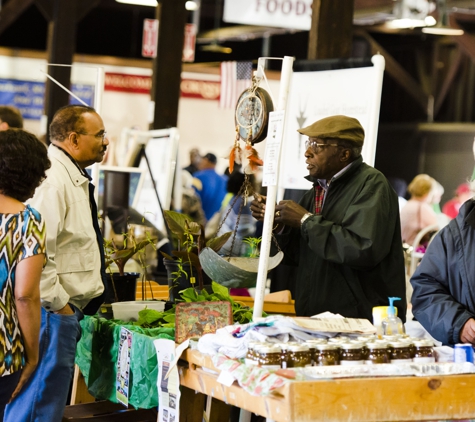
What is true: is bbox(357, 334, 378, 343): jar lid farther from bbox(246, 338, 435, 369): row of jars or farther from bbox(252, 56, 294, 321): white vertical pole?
bbox(252, 56, 294, 321): white vertical pole

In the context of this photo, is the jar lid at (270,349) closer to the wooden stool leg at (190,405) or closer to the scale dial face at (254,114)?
the wooden stool leg at (190,405)

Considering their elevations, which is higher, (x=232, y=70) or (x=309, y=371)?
(x=232, y=70)

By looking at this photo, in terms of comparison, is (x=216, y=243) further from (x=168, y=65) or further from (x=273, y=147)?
(x=168, y=65)

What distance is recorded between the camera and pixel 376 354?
2773 mm

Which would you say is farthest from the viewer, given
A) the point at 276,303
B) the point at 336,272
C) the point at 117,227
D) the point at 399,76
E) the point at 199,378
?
the point at 399,76

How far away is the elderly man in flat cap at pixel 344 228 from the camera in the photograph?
369cm

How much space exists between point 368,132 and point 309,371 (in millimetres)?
2244

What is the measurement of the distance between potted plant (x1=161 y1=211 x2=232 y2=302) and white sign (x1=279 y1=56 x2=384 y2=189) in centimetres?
112

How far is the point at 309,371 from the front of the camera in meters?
2.61


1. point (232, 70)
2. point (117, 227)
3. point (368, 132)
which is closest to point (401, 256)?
point (368, 132)

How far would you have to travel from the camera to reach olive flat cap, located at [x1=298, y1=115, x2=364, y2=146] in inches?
150

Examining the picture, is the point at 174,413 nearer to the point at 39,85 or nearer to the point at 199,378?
the point at 199,378

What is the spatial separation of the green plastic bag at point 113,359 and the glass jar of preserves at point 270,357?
79cm

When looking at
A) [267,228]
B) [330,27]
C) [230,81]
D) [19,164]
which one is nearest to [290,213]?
[267,228]
